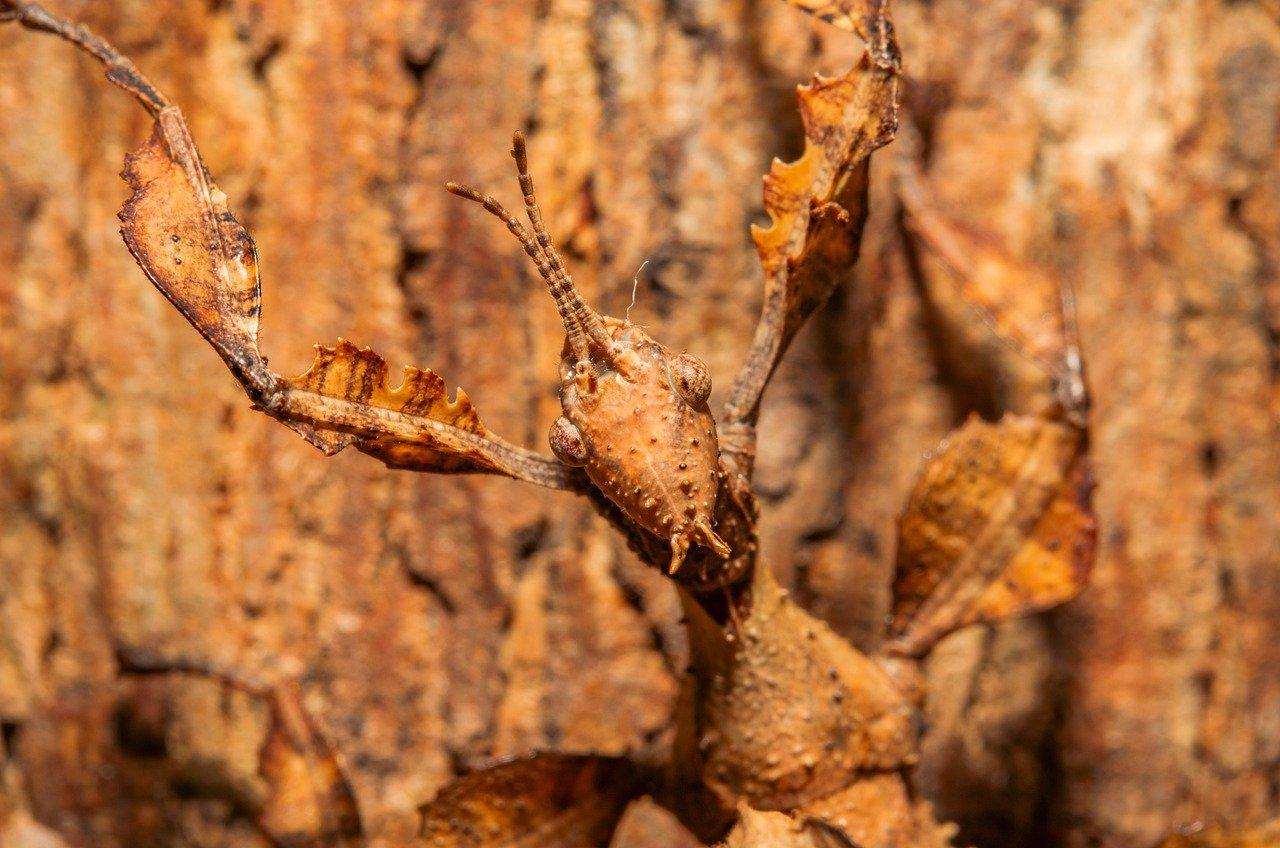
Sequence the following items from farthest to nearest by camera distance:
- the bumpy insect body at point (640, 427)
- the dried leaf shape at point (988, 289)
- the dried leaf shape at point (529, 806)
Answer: the dried leaf shape at point (988, 289) → the dried leaf shape at point (529, 806) → the bumpy insect body at point (640, 427)

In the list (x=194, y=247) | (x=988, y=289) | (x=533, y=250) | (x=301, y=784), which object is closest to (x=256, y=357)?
(x=194, y=247)

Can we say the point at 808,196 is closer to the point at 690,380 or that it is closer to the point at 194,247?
the point at 690,380

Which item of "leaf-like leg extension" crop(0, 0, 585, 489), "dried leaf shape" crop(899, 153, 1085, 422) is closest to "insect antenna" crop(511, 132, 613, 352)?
"leaf-like leg extension" crop(0, 0, 585, 489)

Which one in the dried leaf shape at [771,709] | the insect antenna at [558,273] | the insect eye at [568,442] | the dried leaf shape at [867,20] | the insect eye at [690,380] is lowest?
the dried leaf shape at [771,709]

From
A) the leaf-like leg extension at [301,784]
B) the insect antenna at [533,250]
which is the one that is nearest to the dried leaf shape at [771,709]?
the insect antenna at [533,250]

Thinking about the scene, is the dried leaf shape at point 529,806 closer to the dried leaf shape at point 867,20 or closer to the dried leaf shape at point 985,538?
the dried leaf shape at point 985,538

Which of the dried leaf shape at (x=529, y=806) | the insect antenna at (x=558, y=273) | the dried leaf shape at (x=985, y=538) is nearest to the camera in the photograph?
the insect antenna at (x=558, y=273)
